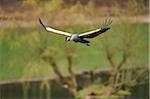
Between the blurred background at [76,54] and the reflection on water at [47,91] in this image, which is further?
the reflection on water at [47,91]

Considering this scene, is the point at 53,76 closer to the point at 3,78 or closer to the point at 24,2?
the point at 3,78

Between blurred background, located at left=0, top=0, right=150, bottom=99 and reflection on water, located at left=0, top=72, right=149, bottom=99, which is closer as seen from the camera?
blurred background, located at left=0, top=0, right=150, bottom=99

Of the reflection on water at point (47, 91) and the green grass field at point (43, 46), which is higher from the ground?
the green grass field at point (43, 46)

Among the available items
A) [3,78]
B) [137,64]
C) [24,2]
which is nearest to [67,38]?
[24,2]

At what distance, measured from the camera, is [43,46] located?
6.29 feet

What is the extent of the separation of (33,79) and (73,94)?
23cm

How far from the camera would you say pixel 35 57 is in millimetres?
1937

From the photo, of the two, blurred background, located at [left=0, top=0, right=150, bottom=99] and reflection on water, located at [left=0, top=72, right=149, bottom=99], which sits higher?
blurred background, located at [left=0, top=0, right=150, bottom=99]

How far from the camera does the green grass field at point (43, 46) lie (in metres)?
1.90

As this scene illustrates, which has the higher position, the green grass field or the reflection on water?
the green grass field

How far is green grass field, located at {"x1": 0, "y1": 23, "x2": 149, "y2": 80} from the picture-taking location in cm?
190

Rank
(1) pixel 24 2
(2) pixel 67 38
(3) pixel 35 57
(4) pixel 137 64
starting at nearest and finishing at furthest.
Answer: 1. (2) pixel 67 38
2. (1) pixel 24 2
3. (3) pixel 35 57
4. (4) pixel 137 64

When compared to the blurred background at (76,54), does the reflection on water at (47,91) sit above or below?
below

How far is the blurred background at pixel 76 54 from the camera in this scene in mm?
1889
